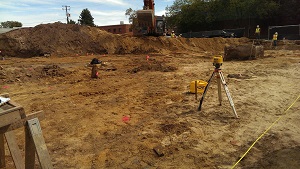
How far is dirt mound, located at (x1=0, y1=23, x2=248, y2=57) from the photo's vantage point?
18766mm

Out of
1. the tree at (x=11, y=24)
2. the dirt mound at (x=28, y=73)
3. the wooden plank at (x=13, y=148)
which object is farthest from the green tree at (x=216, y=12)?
the tree at (x=11, y=24)

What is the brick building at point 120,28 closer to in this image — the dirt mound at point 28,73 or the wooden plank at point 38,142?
the dirt mound at point 28,73

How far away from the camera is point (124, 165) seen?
355cm

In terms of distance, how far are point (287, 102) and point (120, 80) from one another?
6.43m

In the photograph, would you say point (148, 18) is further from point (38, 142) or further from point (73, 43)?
point (38, 142)

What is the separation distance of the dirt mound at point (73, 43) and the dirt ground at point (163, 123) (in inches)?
405

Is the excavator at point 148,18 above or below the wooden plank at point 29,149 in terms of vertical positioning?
above

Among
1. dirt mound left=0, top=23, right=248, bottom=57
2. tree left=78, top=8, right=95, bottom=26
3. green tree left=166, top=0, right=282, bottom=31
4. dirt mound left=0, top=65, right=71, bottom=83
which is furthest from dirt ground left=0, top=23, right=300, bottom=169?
tree left=78, top=8, right=95, bottom=26

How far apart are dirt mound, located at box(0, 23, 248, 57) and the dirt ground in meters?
10.3

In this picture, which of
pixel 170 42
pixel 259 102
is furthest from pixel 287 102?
pixel 170 42

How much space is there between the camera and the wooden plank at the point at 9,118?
2.07m

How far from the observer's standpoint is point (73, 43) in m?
20.4

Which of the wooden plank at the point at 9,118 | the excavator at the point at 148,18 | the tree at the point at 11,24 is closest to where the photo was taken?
the wooden plank at the point at 9,118

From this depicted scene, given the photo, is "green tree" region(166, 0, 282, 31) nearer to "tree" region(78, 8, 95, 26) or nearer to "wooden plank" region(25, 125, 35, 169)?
"tree" region(78, 8, 95, 26)
